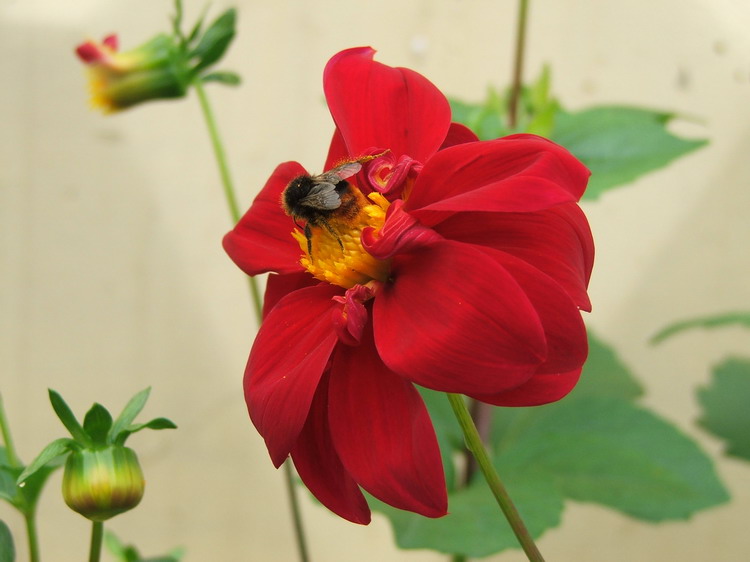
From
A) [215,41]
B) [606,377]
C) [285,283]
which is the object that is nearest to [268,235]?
[285,283]

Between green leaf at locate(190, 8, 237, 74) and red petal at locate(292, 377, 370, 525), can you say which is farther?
green leaf at locate(190, 8, 237, 74)

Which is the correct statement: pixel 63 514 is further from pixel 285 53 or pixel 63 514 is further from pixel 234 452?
pixel 285 53

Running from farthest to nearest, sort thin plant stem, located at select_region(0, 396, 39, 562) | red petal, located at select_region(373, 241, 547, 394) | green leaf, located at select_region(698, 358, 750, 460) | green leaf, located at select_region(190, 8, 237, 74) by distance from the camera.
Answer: green leaf, located at select_region(698, 358, 750, 460) → green leaf, located at select_region(190, 8, 237, 74) → thin plant stem, located at select_region(0, 396, 39, 562) → red petal, located at select_region(373, 241, 547, 394)

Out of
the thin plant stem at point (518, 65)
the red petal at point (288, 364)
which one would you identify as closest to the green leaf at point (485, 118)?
the thin plant stem at point (518, 65)

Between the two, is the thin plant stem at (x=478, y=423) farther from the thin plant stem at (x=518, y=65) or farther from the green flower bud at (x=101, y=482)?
the green flower bud at (x=101, y=482)

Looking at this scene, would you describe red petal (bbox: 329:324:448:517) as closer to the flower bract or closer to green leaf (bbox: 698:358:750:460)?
the flower bract

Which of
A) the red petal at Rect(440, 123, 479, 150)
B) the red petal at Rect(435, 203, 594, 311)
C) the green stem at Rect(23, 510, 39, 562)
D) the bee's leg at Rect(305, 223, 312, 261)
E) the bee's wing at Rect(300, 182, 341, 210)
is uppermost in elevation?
the red petal at Rect(440, 123, 479, 150)

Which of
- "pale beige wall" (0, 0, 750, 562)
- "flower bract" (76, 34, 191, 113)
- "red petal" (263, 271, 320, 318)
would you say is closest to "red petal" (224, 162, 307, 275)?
"red petal" (263, 271, 320, 318)

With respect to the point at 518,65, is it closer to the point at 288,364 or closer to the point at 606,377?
the point at 606,377
